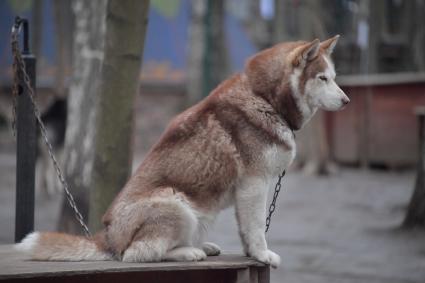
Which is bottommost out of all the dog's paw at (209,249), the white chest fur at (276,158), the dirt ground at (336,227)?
the dirt ground at (336,227)

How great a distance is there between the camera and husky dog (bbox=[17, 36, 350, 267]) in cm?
480

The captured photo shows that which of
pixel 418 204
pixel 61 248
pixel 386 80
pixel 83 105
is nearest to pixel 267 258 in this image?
pixel 61 248

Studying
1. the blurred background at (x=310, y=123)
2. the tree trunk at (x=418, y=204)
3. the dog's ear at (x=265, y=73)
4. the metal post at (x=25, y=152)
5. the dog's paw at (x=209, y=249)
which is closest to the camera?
the dog's ear at (x=265, y=73)

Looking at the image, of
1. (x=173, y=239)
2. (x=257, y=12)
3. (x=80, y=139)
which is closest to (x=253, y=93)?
(x=173, y=239)

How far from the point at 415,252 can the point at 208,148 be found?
4.89 m

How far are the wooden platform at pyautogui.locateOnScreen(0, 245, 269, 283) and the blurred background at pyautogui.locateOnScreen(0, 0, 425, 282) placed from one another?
2.15 metres

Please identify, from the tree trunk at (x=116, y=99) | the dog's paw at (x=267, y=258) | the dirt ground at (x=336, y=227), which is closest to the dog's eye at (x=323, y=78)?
the dog's paw at (x=267, y=258)

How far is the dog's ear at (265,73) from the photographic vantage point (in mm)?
5121

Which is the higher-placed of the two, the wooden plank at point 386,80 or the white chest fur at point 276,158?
the white chest fur at point 276,158

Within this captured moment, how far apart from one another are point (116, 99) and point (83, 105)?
302cm

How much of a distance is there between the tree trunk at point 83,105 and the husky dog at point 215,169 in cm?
412

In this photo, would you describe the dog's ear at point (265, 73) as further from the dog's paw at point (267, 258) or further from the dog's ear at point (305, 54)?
the dog's paw at point (267, 258)

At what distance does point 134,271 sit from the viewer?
4.57 meters

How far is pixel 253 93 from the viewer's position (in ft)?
16.8
